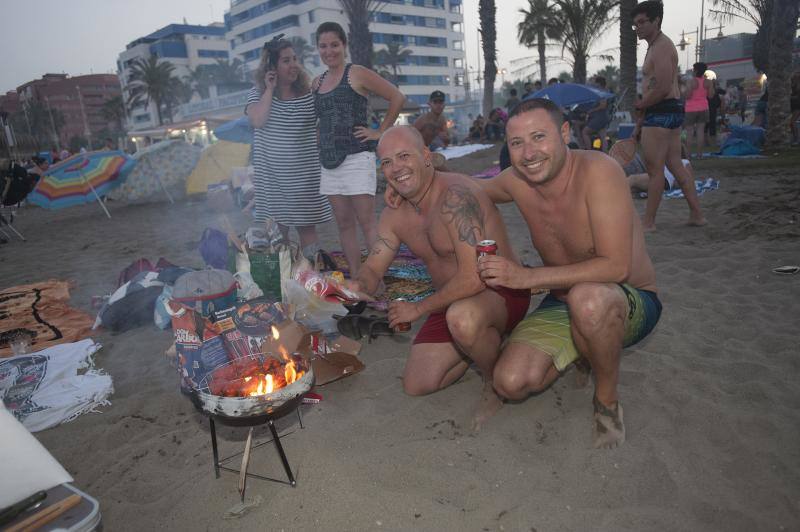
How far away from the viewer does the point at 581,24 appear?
22.8 meters

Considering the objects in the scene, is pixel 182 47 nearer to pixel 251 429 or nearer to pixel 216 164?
pixel 216 164

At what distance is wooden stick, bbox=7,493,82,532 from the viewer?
147cm

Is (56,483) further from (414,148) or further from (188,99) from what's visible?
(188,99)

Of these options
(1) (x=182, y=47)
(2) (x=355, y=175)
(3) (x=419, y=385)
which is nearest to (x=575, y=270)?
(3) (x=419, y=385)

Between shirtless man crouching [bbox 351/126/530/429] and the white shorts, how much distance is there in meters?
1.20

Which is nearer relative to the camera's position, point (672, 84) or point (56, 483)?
point (56, 483)

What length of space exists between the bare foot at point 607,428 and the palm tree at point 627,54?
1621 centimetres

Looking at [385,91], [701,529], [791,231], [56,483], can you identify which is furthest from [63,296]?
[791,231]

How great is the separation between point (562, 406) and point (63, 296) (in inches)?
199

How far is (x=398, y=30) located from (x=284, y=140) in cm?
7969

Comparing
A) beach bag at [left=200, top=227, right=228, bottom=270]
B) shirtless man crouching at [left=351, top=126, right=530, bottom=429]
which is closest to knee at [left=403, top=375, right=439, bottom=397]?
shirtless man crouching at [left=351, top=126, right=530, bottom=429]

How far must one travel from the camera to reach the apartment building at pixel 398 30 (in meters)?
68.9

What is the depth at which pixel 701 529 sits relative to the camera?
72.0 inches

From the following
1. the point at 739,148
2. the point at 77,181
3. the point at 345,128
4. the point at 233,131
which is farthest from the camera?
the point at 739,148
